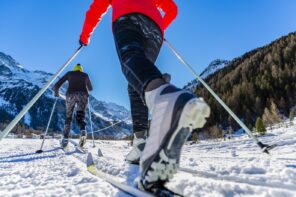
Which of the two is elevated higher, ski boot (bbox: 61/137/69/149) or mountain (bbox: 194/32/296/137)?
mountain (bbox: 194/32/296/137)

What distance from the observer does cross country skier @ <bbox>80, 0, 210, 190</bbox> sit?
134 cm

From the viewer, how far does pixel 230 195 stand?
1490mm

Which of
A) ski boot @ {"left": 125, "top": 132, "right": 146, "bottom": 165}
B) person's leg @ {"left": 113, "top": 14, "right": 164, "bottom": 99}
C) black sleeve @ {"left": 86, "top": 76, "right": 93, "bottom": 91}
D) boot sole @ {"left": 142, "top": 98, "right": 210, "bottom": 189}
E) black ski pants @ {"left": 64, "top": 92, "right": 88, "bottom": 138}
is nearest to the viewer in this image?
boot sole @ {"left": 142, "top": 98, "right": 210, "bottom": 189}

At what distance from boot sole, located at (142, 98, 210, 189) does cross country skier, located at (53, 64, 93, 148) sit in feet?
18.9

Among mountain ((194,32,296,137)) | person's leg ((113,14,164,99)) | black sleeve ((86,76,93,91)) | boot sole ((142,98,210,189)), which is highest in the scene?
mountain ((194,32,296,137))

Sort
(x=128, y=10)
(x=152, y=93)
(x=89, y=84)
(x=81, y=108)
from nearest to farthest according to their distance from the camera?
(x=152, y=93)
(x=128, y=10)
(x=81, y=108)
(x=89, y=84)

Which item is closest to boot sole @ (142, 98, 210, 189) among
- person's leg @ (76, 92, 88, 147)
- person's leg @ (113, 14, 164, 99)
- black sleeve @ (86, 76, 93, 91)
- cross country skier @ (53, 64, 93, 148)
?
person's leg @ (113, 14, 164, 99)

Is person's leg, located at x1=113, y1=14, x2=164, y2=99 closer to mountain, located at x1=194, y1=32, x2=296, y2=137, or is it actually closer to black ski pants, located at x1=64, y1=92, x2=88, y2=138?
black ski pants, located at x1=64, y1=92, x2=88, y2=138

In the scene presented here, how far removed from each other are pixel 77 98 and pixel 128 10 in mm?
5425

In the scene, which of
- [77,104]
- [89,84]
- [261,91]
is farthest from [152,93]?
[261,91]

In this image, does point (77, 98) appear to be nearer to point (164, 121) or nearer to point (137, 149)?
point (137, 149)

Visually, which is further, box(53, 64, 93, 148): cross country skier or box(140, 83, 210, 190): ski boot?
box(53, 64, 93, 148): cross country skier

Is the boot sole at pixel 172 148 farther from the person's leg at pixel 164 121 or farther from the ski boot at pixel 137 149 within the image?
the ski boot at pixel 137 149

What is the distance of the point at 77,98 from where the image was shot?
7.34 meters
